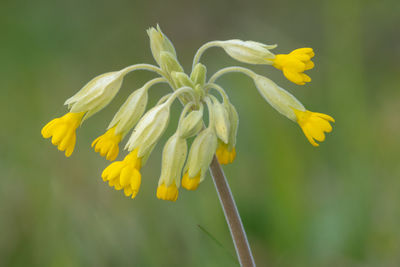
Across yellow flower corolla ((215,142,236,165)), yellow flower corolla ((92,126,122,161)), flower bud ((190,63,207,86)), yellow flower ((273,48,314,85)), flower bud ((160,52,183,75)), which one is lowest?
yellow flower corolla ((215,142,236,165))

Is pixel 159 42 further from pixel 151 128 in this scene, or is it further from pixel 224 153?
pixel 224 153

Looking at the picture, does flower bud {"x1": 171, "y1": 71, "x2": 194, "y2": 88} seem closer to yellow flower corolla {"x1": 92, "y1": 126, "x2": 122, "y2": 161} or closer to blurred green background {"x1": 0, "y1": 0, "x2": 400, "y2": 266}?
yellow flower corolla {"x1": 92, "y1": 126, "x2": 122, "y2": 161}

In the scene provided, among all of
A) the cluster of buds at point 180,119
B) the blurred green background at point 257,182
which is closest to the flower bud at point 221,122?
the cluster of buds at point 180,119

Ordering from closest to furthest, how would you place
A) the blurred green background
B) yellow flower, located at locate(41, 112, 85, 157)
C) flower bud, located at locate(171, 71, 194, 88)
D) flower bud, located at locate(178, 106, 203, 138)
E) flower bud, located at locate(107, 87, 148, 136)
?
flower bud, located at locate(178, 106, 203, 138) < flower bud, located at locate(171, 71, 194, 88) < flower bud, located at locate(107, 87, 148, 136) < yellow flower, located at locate(41, 112, 85, 157) < the blurred green background

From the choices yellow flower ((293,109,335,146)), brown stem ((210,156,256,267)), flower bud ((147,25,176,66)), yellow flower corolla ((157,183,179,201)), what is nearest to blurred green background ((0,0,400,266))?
brown stem ((210,156,256,267))

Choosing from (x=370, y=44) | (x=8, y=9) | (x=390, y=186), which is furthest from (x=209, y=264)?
(x=8, y=9)

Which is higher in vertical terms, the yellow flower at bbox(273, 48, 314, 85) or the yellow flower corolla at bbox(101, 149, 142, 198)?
the yellow flower at bbox(273, 48, 314, 85)

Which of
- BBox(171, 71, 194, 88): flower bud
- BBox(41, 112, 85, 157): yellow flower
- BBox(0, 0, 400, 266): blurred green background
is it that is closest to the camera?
BBox(171, 71, 194, 88): flower bud

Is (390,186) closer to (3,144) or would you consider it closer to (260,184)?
(260,184)
